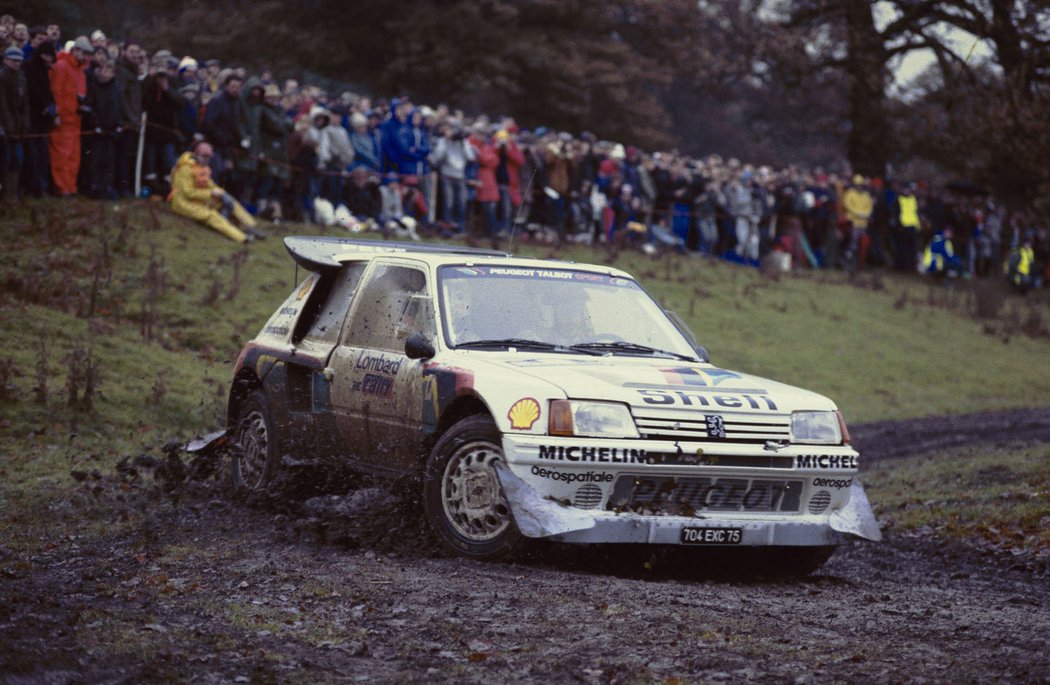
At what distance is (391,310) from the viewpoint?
9609 millimetres

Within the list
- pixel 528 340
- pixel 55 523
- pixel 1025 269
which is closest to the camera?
pixel 528 340

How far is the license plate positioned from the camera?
319 inches

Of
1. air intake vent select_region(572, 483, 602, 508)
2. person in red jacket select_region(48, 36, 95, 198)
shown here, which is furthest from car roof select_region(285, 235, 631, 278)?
person in red jacket select_region(48, 36, 95, 198)

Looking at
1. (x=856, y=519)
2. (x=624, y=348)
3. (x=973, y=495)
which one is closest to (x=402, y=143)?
(x=973, y=495)

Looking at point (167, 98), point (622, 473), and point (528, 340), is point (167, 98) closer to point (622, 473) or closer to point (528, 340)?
point (528, 340)

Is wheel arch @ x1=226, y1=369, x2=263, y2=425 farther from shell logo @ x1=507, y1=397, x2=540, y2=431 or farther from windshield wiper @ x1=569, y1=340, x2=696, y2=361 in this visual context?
shell logo @ x1=507, y1=397, x2=540, y2=431

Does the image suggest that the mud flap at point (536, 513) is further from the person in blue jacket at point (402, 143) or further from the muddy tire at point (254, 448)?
the person in blue jacket at point (402, 143)

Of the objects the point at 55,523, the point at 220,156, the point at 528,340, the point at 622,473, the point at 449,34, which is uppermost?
the point at 449,34

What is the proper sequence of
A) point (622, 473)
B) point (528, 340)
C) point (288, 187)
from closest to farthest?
point (622, 473) < point (528, 340) < point (288, 187)

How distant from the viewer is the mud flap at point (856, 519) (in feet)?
28.7

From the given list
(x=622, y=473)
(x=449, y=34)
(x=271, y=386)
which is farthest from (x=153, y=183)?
(x=449, y=34)

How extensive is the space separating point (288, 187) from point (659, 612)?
1809 cm

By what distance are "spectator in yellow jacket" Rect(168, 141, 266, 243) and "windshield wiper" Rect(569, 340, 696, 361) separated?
532 inches

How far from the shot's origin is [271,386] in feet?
34.2
